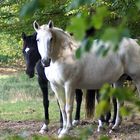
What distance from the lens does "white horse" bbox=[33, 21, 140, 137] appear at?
23.0ft

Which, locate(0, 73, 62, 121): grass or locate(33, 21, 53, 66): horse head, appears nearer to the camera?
locate(33, 21, 53, 66): horse head

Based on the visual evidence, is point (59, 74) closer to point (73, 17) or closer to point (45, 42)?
point (45, 42)

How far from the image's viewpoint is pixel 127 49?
7613 mm

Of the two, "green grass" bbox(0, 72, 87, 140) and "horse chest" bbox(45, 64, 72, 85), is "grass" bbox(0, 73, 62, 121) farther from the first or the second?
"horse chest" bbox(45, 64, 72, 85)

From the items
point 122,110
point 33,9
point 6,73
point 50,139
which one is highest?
point 33,9

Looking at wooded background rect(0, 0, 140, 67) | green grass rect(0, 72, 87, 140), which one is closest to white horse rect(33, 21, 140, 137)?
wooded background rect(0, 0, 140, 67)

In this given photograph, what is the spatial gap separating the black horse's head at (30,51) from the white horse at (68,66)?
605mm

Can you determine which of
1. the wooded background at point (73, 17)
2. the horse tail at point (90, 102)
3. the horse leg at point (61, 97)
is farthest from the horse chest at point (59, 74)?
the horse tail at point (90, 102)

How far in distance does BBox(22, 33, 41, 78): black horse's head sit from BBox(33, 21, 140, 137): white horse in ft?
1.98

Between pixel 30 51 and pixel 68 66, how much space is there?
1.16 meters

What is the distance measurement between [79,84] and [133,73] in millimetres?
1043

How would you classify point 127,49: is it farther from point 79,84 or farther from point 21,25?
point 21,25

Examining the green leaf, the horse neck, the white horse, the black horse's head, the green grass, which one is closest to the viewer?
the green leaf

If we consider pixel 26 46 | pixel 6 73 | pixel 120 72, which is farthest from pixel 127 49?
pixel 6 73
